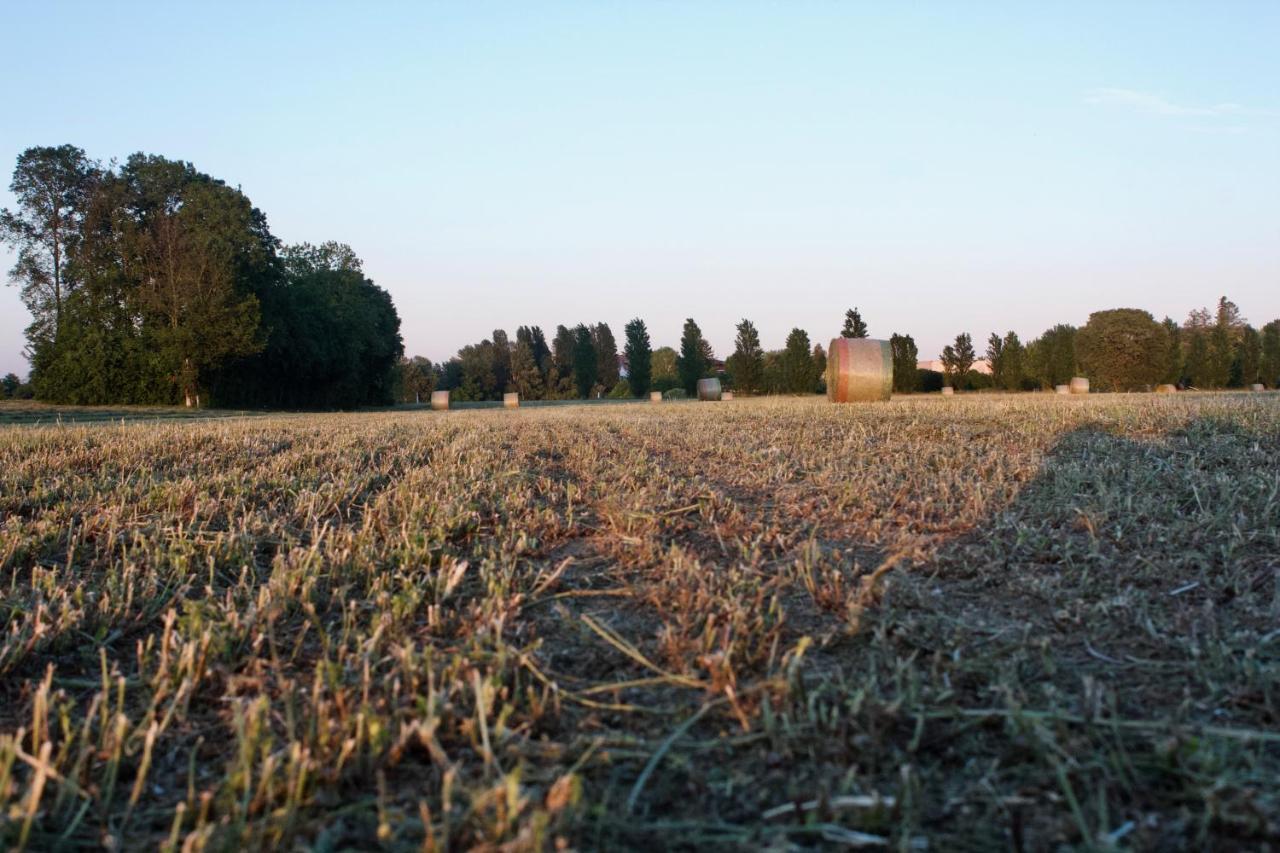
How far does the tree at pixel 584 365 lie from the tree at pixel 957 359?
34879mm

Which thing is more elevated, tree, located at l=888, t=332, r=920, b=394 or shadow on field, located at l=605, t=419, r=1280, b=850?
tree, located at l=888, t=332, r=920, b=394

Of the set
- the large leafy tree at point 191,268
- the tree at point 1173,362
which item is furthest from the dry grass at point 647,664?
the tree at point 1173,362

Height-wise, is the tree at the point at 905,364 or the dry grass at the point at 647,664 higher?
the tree at the point at 905,364

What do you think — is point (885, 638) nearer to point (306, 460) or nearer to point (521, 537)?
point (521, 537)

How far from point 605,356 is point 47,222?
54.5 metres

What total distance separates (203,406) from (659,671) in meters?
37.2

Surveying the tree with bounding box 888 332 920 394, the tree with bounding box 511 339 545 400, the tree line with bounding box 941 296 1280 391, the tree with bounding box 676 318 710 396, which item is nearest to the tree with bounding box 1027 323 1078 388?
Result: the tree line with bounding box 941 296 1280 391

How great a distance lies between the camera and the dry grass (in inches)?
60.2

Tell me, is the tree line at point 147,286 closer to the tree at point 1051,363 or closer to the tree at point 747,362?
the tree at point 747,362

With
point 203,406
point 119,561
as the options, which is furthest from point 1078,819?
point 203,406

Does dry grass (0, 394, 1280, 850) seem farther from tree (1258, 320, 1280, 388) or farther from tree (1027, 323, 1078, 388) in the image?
tree (1258, 320, 1280, 388)

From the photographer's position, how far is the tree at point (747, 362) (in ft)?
171

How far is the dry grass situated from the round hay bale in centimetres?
1556

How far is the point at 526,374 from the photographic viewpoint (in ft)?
264
